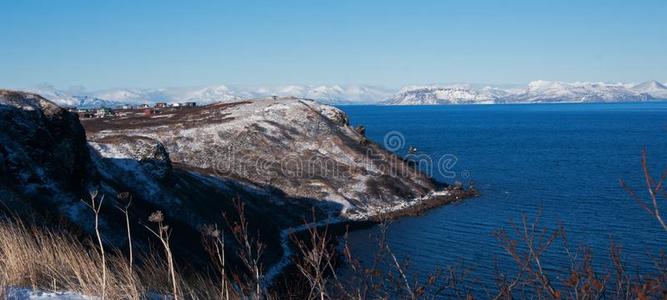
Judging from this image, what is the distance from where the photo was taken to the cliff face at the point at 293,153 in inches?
2484

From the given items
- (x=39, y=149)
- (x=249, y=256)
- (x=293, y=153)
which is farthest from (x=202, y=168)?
(x=249, y=256)

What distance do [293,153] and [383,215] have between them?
2050cm

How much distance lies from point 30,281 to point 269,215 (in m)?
45.1

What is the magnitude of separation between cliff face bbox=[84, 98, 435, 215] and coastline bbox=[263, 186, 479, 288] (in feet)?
4.87

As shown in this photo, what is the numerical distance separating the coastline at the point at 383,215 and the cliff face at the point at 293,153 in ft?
4.87

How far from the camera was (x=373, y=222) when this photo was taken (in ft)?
181

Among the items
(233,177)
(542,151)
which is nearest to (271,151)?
(233,177)

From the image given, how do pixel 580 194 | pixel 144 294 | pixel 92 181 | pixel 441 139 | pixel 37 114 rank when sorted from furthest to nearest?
pixel 441 139
pixel 580 194
pixel 92 181
pixel 37 114
pixel 144 294

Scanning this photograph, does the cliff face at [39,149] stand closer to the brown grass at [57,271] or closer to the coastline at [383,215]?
the coastline at [383,215]

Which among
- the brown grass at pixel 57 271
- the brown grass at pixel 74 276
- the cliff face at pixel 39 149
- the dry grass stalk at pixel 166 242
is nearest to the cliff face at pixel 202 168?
the cliff face at pixel 39 149

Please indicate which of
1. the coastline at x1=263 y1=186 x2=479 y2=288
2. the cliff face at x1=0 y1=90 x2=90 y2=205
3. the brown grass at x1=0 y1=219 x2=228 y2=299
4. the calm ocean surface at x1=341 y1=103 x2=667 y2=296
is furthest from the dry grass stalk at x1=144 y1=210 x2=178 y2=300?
the coastline at x1=263 y1=186 x2=479 y2=288

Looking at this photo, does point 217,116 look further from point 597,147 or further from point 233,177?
point 597,147

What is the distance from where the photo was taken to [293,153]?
73.6 m

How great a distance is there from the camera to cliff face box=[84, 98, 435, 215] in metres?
63.1
